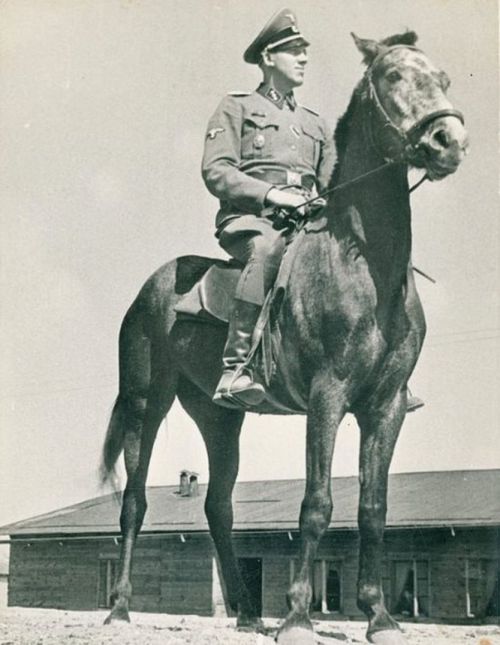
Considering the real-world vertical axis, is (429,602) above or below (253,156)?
below

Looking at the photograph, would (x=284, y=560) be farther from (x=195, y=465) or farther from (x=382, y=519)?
(x=382, y=519)

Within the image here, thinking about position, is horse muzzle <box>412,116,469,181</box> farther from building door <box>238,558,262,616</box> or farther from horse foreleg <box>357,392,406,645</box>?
building door <box>238,558,262,616</box>

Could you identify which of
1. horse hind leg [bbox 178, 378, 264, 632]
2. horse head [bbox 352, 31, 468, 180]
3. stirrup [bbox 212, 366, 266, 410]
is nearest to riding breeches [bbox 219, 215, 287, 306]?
stirrup [bbox 212, 366, 266, 410]

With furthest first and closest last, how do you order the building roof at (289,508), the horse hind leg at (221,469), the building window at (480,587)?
the building roof at (289,508) → the building window at (480,587) → the horse hind leg at (221,469)

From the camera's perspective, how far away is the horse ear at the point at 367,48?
7297 mm

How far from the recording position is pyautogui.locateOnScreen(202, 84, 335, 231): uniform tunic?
8.01 meters

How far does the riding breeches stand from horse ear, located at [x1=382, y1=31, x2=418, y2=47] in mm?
1502

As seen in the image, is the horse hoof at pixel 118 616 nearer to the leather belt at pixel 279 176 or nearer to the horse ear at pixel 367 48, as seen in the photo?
the leather belt at pixel 279 176

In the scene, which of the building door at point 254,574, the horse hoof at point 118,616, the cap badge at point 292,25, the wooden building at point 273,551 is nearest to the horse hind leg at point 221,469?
the horse hoof at point 118,616

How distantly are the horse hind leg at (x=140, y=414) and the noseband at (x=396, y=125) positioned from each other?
2844 mm

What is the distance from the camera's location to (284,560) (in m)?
25.2

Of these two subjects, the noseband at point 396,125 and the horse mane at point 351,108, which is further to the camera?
the horse mane at point 351,108

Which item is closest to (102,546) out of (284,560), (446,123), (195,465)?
(284,560)

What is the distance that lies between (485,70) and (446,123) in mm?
1999
